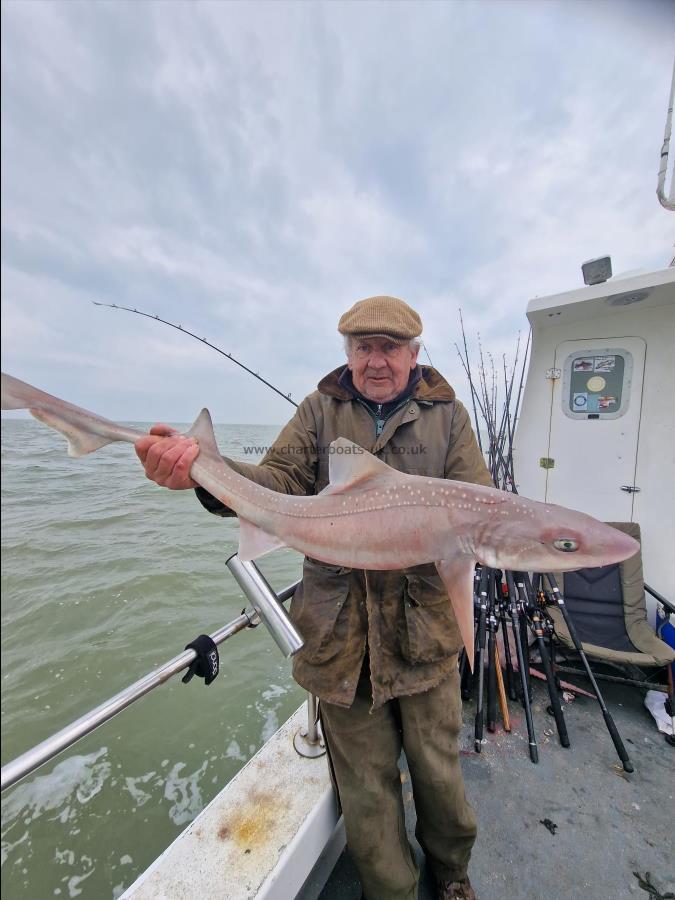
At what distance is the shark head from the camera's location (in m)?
1.78

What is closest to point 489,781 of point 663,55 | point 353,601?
point 353,601

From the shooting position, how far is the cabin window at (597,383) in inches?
196

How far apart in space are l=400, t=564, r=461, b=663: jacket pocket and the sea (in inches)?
57.9

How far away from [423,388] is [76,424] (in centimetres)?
166

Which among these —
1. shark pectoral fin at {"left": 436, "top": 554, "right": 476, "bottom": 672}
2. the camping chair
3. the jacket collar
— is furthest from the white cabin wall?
shark pectoral fin at {"left": 436, "top": 554, "right": 476, "bottom": 672}

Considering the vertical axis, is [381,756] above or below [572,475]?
below

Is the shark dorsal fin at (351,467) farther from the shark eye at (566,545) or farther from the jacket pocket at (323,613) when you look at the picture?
the shark eye at (566,545)

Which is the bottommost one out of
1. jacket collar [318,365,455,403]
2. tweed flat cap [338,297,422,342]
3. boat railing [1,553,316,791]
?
boat railing [1,553,316,791]

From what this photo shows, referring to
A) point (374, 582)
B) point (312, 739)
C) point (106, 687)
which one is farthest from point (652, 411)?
point (106, 687)

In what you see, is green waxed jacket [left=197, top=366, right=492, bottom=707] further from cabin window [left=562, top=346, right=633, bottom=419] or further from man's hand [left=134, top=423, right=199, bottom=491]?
cabin window [left=562, top=346, right=633, bottom=419]

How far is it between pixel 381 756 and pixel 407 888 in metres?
0.60

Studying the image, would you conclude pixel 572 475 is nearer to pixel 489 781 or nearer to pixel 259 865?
pixel 489 781

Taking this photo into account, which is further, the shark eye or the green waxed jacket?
the green waxed jacket

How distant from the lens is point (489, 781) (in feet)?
9.83
